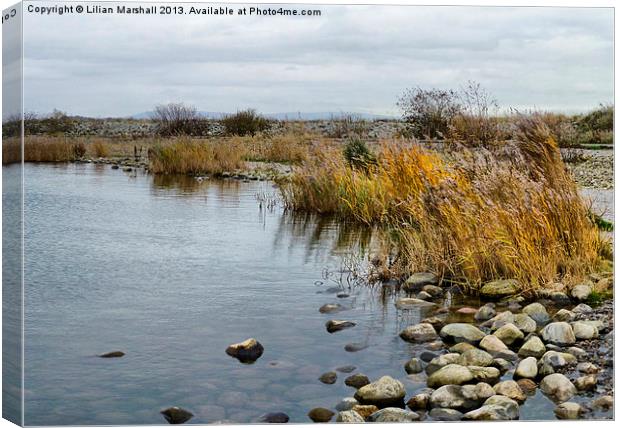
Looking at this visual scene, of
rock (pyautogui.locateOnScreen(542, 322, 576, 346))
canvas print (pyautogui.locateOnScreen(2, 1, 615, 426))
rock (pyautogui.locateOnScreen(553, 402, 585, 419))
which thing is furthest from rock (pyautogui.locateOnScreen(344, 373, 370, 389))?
rock (pyautogui.locateOnScreen(542, 322, 576, 346))

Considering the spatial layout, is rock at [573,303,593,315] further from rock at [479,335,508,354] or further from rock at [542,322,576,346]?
rock at [479,335,508,354]

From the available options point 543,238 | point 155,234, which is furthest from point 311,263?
point 543,238

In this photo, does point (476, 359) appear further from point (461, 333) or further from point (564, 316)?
point (564, 316)

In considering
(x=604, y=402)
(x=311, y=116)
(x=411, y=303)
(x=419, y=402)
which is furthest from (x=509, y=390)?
(x=311, y=116)

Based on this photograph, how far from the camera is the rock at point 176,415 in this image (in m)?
5.26

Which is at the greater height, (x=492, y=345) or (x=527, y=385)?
(x=492, y=345)

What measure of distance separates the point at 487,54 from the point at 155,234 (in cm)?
248

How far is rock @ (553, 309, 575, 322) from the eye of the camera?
19.8 ft

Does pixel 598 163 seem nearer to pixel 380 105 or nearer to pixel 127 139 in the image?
pixel 380 105

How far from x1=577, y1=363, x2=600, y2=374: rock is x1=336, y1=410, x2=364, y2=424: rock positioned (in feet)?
4.45

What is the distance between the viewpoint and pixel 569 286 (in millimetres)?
6418

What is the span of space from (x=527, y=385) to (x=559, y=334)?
0.55 m

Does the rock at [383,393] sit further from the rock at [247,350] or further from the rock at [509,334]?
the rock at [509,334]

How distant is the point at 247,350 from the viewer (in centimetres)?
561
